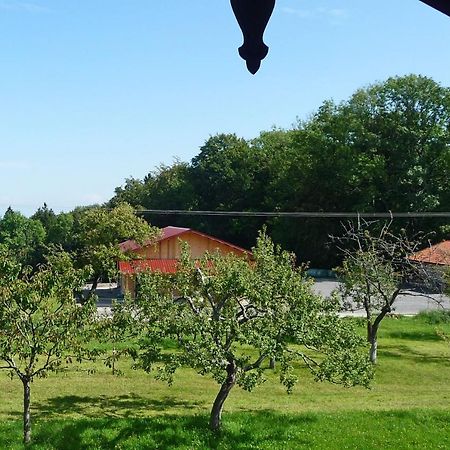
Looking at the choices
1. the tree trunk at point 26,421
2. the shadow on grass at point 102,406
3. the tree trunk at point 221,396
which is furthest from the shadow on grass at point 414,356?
the tree trunk at point 26,421

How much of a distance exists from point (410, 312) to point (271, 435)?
18599 millimetres

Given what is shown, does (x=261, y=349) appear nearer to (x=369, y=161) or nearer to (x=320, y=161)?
(x=369, y=161)

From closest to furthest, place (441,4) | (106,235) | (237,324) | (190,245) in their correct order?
1. (441,4)
2. (237,324)
3. (106,235)
4. (190,245)

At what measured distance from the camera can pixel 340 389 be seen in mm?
17234

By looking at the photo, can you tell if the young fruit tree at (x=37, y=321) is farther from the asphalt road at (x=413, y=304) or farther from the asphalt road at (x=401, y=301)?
the asphalt road at (x=413, y=304)

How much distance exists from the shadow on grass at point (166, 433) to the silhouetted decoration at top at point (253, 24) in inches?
473

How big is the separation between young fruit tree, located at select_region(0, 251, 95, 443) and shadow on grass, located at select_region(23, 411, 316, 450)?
73 cm

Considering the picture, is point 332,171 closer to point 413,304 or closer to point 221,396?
point 413,304

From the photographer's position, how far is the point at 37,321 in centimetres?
1308

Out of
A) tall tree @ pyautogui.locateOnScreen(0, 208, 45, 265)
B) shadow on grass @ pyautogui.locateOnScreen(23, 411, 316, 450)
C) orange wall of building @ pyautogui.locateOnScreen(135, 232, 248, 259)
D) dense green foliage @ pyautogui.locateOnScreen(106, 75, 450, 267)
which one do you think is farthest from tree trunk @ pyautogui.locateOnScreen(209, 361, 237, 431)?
tall tree @ pyautogui.locateOnScreen(0, 208, 45, 265)

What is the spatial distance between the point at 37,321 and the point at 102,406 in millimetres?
3056

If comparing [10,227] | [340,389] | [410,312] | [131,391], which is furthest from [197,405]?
[10,227]

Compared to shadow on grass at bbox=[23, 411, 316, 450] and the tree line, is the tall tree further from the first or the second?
shadow on grass at bbox=[23, 411, 316, 450]

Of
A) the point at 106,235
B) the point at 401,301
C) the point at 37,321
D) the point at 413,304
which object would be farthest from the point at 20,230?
the point at 37,321
